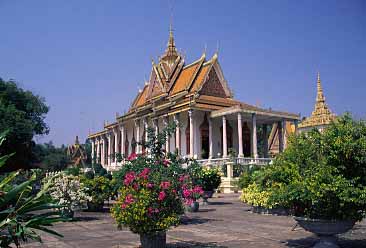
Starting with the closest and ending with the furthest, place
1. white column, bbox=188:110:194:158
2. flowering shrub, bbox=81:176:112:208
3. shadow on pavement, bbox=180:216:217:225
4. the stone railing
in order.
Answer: shadow on pavement, bbox=180:216:217:225 → flowering shrub, bbox=81:176:112:208 → the stone railing → white column, bbox=188:110:194:158

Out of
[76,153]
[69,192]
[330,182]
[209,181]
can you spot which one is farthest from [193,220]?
[76,153]

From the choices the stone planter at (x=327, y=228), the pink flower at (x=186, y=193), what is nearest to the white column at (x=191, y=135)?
the pink flower at (x=186, y=193)

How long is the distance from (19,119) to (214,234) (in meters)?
21.3

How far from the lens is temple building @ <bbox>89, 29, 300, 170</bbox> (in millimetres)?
32219

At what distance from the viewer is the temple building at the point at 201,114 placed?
32.2 m

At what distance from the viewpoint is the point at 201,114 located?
34.2 m

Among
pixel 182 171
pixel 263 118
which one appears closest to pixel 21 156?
pixel 263 118

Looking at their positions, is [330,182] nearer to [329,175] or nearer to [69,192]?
[329,175]

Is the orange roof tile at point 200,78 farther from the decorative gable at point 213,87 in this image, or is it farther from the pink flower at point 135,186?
the pink flower at point 135,186

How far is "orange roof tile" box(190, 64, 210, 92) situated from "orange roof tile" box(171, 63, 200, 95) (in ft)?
1.90

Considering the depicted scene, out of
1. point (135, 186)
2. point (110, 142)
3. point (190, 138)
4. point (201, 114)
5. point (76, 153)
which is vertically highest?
point (201, 114)

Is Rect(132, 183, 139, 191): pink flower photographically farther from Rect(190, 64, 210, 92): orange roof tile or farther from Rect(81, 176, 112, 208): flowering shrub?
Rect(190, 64, 210, 92): orange roof tile

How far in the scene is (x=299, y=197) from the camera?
6.68 metres

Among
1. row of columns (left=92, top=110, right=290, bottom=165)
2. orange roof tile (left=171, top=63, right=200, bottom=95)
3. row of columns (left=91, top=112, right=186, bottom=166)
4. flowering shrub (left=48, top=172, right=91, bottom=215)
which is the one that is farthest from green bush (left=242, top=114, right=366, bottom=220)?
orange roof tile (left=171, top=63, right=200, bottom=95)
